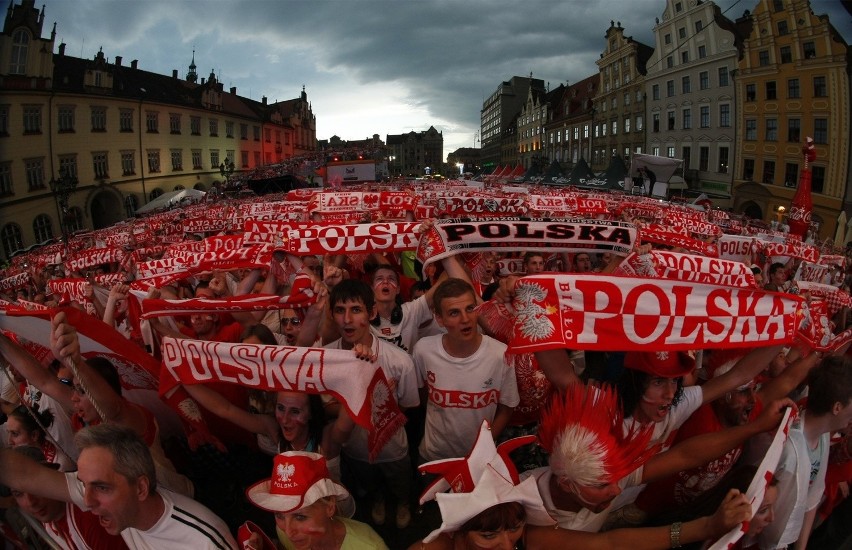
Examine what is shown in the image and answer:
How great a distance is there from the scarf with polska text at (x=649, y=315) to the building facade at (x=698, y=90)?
35366 mm

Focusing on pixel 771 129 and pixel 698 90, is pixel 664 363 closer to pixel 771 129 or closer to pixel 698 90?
pixel 771 129

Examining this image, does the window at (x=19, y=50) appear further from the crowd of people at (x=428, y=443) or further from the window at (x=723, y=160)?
the window at (x=723, y=160)

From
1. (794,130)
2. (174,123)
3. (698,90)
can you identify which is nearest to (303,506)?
(174,123)

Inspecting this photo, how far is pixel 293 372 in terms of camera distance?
9.48 feet

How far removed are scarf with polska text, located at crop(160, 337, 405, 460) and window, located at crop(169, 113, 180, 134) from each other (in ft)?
68.9

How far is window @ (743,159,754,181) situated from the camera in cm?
2962

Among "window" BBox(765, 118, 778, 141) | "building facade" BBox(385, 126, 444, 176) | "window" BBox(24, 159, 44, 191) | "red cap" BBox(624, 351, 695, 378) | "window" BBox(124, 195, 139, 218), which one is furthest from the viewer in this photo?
"building facade" BBox(385, 126, 444, 176)

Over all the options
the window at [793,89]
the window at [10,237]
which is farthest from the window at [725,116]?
the window at [10,237]

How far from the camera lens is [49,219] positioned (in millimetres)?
9094

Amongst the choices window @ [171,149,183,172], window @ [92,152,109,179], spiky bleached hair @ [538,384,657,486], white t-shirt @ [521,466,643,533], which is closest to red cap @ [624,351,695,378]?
spiky bleached hair @ [538,384,657,486]

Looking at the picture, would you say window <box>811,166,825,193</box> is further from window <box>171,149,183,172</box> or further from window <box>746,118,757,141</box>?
window <box>171,149,183,172</box>

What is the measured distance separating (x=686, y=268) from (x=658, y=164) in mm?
20088

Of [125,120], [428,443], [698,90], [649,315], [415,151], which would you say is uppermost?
[415,151]

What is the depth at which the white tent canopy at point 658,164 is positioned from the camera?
70.7ft
